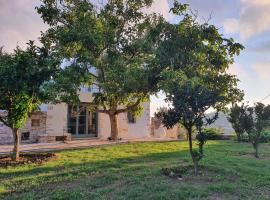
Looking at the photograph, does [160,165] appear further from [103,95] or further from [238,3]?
[103,95]

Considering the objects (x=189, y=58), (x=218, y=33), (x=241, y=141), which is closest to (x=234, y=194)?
(x=189, y=58)

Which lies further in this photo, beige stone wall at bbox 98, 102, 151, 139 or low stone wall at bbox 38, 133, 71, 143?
beige stone wall at bbox 98, 102, 151, 139

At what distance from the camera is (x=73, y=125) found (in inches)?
885

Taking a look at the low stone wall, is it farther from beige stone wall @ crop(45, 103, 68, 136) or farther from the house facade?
beige stone wall @ crop(45, 103, 68, 136)

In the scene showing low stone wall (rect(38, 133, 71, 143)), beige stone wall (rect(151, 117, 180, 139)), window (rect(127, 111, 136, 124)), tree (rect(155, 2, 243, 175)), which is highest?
tree (rect(155, 2, 243, 175))

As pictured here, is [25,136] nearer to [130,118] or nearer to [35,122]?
[35,122]

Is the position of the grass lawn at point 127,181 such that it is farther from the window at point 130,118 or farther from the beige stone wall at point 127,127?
the window at point 130,118

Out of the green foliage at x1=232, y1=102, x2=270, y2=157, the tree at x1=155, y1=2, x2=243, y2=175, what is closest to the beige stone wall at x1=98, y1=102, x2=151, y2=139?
the tree at x1=155, y1=2, x2=243, y2=175

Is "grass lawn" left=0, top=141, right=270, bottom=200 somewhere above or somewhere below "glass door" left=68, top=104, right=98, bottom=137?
below

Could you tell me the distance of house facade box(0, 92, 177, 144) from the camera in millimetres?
20312

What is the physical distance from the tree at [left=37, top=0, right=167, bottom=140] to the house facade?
11.3ft

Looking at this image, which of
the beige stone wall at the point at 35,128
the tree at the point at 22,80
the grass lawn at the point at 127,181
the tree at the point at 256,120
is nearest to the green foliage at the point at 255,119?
the tree at the point at 256,120

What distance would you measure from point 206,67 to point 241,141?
8158 millimetres

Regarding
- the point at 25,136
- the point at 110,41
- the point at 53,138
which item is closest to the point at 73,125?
the point at 53,138
